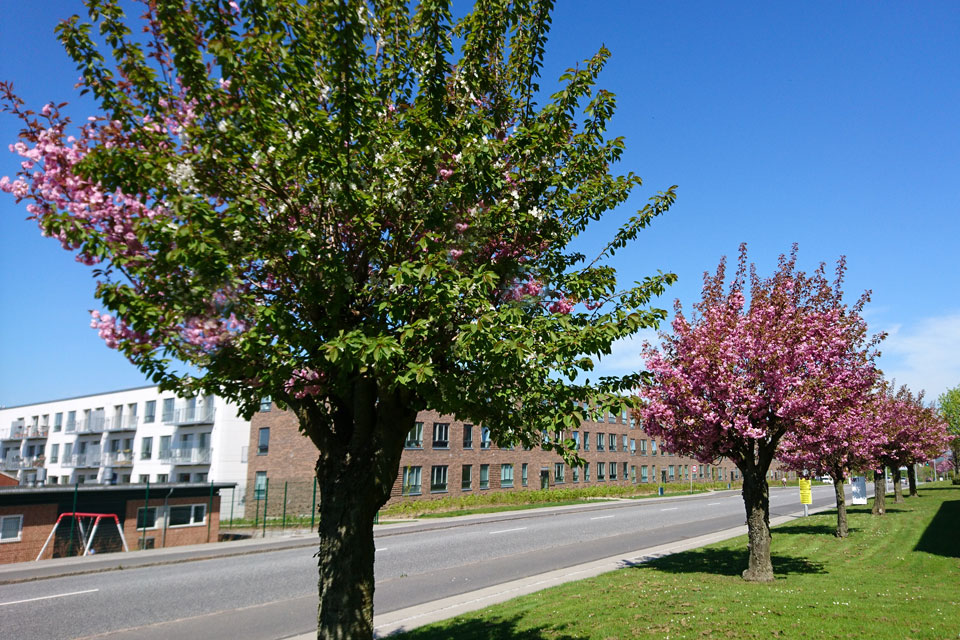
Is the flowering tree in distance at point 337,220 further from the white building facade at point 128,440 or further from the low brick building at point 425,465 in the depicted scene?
the white building facade at point 128,440

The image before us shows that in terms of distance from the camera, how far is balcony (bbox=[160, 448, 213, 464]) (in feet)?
166

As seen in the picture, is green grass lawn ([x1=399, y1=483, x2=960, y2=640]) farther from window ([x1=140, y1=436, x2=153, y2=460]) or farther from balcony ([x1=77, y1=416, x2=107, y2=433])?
balcony ([x1=77, y1=416, x2=107, y2=433])

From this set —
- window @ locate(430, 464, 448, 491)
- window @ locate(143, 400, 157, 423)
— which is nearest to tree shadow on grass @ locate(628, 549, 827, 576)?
window @ locate(430, 464, 448, 491)

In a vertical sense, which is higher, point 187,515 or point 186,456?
point 186,456

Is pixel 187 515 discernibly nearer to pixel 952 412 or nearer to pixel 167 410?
pixel 167 410

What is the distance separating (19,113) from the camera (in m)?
4.91

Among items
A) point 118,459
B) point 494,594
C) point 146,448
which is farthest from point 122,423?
point 494,594

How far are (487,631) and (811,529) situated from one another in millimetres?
20449

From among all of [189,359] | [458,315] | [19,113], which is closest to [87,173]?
[19,113]

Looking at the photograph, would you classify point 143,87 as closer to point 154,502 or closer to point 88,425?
point 154,502

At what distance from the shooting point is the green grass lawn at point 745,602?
355 inches

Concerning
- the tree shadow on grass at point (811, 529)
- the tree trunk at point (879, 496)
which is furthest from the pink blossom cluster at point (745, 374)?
the tree trunk at point (879, 496)

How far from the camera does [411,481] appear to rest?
4419cm

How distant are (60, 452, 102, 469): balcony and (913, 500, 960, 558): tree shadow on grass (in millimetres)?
65286
